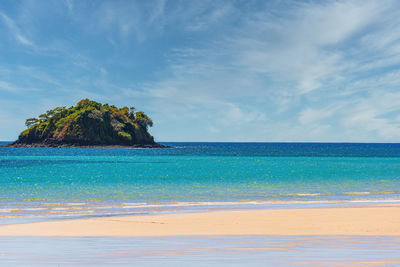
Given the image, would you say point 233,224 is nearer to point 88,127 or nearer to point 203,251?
point 203,251

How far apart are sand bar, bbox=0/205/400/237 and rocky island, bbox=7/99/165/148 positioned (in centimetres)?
16868

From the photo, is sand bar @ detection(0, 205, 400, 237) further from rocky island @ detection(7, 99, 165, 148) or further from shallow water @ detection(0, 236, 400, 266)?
rocky island @ detection(7, 99, 165, 148)

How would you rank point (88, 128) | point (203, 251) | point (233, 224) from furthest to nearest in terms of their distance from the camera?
point (88, 128), point (233, 224), point (203, 251)

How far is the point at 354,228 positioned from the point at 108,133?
17935 centimetres

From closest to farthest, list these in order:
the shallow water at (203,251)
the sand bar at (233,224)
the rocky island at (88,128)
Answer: the shallow water at (203,251) → the sand bar at (233,224) → the rocky island at (88,128)

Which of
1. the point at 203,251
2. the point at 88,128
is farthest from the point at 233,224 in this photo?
the point at 88,128

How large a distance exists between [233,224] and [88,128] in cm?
17421

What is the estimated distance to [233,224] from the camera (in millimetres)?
12586

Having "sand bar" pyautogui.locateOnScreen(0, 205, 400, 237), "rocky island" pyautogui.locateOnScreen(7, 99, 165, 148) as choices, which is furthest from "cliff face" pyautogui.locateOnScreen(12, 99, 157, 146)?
"sand bar" pyautogui.locateOnScreen(0, 205, 400, 237)

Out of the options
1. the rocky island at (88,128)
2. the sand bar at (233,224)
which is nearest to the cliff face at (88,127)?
the rocky island at (88,128)

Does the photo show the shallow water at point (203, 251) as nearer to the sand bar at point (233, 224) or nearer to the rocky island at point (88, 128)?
the sand bar at point (233, 224)

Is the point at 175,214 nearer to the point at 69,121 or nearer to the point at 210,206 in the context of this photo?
the point at 210,206

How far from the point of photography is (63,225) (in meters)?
12.3

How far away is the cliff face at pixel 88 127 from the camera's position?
573 ft
